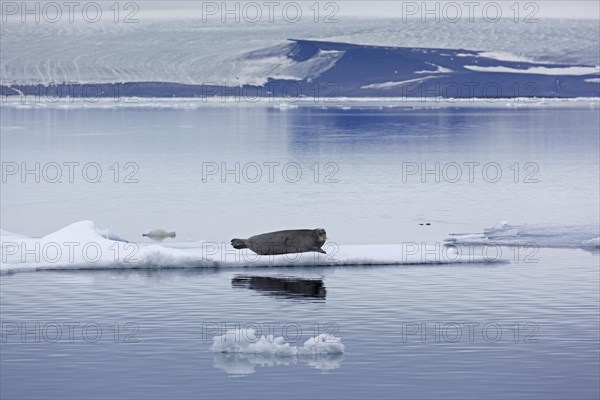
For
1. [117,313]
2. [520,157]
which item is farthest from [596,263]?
[520,157]

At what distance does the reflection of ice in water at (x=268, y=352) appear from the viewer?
13.7 m

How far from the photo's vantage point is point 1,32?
128750 mm

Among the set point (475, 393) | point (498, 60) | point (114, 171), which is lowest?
point (475, 393)

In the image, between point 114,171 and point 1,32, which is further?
point 1,32

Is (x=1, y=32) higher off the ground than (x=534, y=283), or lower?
higher

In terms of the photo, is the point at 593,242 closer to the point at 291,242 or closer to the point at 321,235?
the point at 321,235

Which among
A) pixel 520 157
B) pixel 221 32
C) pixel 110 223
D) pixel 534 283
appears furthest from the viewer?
pixel 221 32

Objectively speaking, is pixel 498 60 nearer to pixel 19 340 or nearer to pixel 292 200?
pixel 292 200

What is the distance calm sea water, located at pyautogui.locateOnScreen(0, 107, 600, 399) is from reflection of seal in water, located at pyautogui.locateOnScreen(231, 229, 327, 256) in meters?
0.60

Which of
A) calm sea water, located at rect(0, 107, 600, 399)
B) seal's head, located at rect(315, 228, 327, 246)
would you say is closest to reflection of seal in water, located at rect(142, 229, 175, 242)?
calm sea water, located at rect(0, 107, 600, 399)

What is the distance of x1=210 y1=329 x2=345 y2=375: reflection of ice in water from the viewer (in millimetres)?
13734

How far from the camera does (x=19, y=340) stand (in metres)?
15.1

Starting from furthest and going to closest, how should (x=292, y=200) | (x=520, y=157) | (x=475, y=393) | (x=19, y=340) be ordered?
(x=520, y=157)
(x=292, y=200)
(x=19, y=340)
(x=475, y=393)

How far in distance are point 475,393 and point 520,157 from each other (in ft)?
127
